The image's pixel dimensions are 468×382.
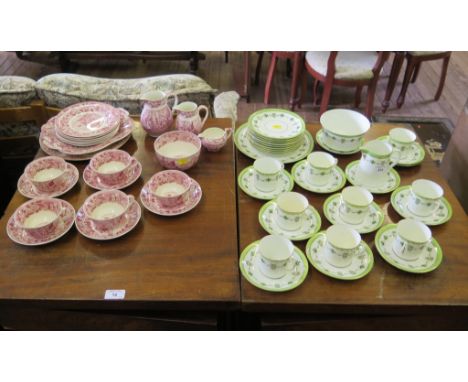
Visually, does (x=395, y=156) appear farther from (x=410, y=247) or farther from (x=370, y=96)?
(x=370, y=96)

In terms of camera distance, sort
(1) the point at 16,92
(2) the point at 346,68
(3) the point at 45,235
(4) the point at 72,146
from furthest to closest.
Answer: (2) the point at 346,68, (1) the point at 16,92, (4) the point at 72,146, (3) the point at 45,235

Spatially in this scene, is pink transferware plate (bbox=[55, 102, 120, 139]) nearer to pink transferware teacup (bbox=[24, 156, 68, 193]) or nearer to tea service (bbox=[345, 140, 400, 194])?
pink transferware teacup (bbox=[24, 156, 68, 193])

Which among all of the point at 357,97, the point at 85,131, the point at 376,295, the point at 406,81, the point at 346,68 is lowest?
the point at 357,97

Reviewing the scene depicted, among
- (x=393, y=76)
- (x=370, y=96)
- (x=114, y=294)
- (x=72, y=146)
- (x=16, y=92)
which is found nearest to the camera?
(x=114, y=294)

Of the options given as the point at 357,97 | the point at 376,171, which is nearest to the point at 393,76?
the point at 357,97

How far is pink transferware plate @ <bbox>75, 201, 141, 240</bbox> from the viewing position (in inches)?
46.9

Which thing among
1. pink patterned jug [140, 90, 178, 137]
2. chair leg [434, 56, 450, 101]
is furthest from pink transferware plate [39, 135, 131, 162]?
chair leg [434, 56, 450, 101]

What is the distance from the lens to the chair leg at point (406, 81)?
2.95 meters

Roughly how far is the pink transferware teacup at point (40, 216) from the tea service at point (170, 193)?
26 cm

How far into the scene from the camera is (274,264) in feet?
3.57

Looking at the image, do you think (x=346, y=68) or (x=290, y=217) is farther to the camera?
(x=346, y=68)

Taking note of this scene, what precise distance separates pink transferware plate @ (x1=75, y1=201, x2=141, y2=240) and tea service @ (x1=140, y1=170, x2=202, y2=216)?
6cm

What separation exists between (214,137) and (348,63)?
60.7 inches

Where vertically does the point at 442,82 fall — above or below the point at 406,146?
below
